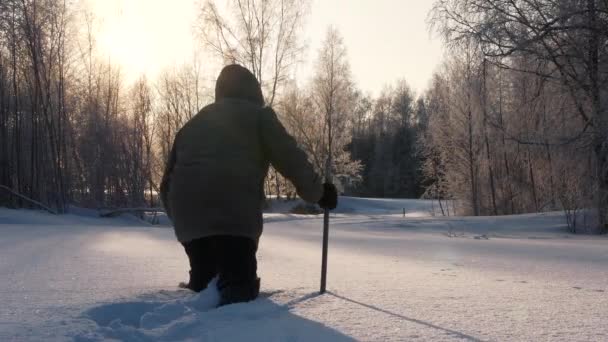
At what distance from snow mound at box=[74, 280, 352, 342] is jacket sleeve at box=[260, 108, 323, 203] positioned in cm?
61

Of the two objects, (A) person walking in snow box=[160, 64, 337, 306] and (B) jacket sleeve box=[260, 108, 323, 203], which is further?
(B) jacket sleeve box=[260, 108, 323, 203]

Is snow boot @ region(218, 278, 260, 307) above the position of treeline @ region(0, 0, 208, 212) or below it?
below

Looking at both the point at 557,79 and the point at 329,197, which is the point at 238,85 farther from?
the point at 557,79

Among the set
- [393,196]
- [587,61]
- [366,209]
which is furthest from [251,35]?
[393,196]

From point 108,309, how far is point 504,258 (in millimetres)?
3881

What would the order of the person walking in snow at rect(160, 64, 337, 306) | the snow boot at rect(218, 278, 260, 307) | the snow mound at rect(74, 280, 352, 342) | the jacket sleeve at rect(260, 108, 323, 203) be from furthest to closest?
the jacket sleeve at rect(260, 108, 323, 203) → the person walking in snow at rect(160, 64, 337, 306) → the snow boot at rect(218, 278, 260, 307) → the snow mound at rect(74, 280, 352, 342)

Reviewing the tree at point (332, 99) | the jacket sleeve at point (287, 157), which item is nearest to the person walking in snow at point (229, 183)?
the jacket sleeve at point (287, 157)

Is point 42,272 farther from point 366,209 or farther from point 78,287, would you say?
point 366,209

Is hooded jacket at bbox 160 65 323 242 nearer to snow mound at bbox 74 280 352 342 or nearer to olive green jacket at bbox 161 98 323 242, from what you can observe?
olive green jacket at bbox 161 98 323 242

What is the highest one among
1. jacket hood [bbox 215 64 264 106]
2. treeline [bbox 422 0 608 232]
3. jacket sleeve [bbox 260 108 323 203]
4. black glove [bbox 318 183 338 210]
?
treeline [bbox 422 0 608 232]

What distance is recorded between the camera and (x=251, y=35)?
21.3 meters

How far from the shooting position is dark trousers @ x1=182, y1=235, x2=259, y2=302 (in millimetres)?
2492

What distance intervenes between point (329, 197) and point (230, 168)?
63 centimetres

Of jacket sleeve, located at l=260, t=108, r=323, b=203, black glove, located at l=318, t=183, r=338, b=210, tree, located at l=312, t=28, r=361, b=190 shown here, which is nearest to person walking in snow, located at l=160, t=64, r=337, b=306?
jacket sleeve, located at l=260, t=108, r=323, b=203
